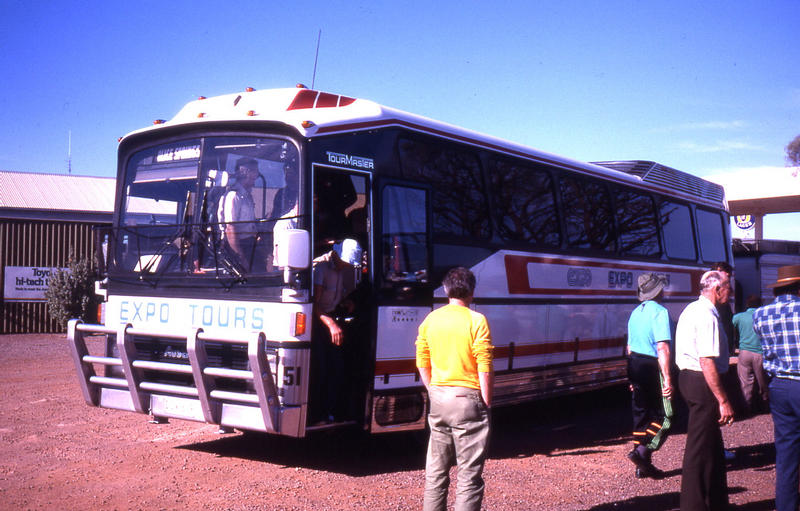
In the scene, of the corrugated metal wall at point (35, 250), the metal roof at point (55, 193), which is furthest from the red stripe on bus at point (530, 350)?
the metal roof at point (55, 193)

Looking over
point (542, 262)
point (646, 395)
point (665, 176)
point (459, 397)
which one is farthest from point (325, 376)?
point (665, 176)

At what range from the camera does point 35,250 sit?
2523 centimetres

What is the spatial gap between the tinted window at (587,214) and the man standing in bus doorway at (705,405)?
4.77 meters

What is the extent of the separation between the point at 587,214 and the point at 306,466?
5767mm

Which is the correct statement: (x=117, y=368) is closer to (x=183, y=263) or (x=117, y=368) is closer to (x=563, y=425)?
(x=183, y=263)

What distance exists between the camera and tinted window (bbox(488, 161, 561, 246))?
973cm

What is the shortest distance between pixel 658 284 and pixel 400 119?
3234 mm

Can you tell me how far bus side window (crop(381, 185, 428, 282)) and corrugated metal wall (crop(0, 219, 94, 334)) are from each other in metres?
19.3

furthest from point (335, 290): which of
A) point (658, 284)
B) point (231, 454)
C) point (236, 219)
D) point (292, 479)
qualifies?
point (658, 284)

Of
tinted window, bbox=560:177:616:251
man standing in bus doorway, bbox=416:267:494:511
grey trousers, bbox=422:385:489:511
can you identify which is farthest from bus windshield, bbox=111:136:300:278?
tinted window, bbox=560:177:616:251

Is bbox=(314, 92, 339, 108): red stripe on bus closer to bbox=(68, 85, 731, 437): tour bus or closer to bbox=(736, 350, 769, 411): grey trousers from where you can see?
bbox=(68, 85, 731, 437): tour bus

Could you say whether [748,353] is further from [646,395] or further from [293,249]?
[293,249]

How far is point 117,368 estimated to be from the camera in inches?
328

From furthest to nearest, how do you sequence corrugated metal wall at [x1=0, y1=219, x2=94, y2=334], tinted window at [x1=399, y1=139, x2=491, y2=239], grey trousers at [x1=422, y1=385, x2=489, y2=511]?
corrugated metal wall at [x1=0, y1=219, x2=94, y2=334] → tinted window at [x1=399, y1=139, x2=491, y2=239] → grey trousers at [x1=422, y1=385, x2=489, y2=511]
